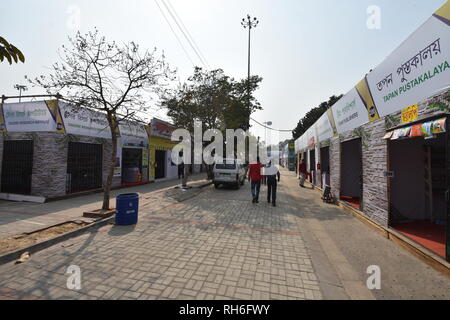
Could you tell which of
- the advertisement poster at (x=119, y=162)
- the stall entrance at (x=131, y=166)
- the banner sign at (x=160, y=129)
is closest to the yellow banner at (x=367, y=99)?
the advertisement poster at (x=119, y=162)

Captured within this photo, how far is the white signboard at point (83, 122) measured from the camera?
9.40m

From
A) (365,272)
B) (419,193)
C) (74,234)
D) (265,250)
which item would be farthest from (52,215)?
(419,193)

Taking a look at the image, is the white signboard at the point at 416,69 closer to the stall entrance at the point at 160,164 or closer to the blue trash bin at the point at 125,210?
the blue trash bin at the point at 125,210

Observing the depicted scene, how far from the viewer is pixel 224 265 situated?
12.1 ft

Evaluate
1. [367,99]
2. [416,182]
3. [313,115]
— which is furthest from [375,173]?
[313,115]

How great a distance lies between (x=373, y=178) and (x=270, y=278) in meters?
4.62

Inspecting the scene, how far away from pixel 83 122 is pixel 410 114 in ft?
41.3

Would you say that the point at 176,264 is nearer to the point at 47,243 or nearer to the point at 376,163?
the point at 47,243

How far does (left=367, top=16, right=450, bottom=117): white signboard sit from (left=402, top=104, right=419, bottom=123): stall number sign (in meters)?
0.10

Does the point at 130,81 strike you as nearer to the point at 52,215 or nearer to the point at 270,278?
the point at 52,215

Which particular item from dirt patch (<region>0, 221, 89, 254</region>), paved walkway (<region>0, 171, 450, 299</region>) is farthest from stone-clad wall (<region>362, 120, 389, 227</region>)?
dirt patch (<region>0, 221, 89, 254</region>)

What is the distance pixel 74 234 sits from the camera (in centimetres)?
508

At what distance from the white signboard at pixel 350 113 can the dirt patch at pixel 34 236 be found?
29.6ft

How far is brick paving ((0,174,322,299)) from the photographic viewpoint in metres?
2.91
